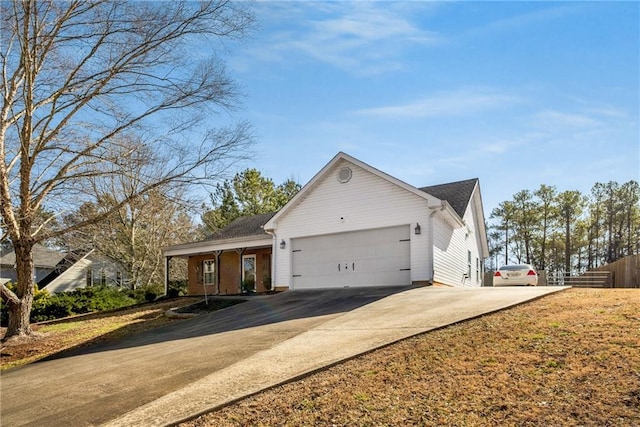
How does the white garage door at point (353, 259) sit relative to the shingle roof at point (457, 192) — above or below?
below

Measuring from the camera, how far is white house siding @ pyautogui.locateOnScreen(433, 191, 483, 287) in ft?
→ 58.6

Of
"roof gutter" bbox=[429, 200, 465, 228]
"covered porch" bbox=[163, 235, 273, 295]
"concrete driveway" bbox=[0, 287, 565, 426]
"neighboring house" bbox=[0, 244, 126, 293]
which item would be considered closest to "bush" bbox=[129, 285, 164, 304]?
"covered porch" bbox=[163, 235, 273, 295]

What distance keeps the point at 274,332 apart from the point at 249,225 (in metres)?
17.9

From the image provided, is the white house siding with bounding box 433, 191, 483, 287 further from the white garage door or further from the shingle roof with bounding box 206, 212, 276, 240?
the shingle roof with bounding box 206, 212, 276, 240

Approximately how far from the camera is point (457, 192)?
75.7ft

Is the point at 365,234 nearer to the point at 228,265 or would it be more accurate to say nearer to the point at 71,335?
the point at 71,335

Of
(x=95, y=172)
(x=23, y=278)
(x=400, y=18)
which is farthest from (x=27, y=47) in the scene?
(x=400, y=18)

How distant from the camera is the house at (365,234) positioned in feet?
57.1

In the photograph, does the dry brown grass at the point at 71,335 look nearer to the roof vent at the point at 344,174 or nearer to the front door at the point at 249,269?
the front door at the point at 249,269

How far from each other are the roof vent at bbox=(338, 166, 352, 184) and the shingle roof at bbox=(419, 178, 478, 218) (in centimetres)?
453

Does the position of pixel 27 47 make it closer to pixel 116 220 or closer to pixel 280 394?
pixel 280 394

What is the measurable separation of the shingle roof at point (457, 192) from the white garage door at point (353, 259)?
15.0 feet

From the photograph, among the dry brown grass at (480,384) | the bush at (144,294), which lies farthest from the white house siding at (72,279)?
the dry brown grass at (480,384)

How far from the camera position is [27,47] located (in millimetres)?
12547
